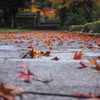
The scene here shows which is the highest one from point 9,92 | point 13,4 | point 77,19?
point 13,4

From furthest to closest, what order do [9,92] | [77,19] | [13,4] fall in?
[13,4] → [77,19] → [9,92]

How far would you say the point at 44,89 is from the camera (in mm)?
799

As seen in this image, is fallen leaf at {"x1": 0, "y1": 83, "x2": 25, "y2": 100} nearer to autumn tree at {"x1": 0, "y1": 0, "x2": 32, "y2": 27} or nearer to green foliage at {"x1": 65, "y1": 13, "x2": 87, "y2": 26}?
green foliage at {"x1": 65, "y1": 13, "x2": 87, "y2": 26}

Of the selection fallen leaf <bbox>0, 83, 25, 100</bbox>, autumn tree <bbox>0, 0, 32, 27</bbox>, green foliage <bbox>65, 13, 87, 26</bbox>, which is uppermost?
autumn tree <bbox>0, 0, 32, 27</bbox>

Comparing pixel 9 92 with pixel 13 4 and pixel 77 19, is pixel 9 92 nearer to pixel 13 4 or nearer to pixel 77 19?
pixel 77 19

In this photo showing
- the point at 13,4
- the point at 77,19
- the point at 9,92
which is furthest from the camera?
the point at 13,4

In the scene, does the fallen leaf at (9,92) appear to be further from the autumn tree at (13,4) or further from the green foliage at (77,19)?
the autumn tree at (13,4)

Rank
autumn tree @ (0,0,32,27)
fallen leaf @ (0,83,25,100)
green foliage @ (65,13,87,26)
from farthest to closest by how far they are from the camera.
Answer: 1. autumn tree @ (0,0,32,27)
2. green foliage @ (65,13,87,26)
3. fallen leaf @ (0,83,25,100)

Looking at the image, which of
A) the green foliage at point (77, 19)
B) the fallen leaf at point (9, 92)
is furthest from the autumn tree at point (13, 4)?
the fallen leaf at point (9, 92)

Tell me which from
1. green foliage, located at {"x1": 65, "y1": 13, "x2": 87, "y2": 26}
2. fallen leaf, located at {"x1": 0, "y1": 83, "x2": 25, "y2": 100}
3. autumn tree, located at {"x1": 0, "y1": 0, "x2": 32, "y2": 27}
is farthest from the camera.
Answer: autumn tree, located at {"x1": 0, "y1": 0, "x2": 32, "y2": 27}

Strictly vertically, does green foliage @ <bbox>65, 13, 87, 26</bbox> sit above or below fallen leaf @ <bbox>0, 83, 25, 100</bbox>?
above

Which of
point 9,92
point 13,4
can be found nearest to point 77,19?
point 13,4

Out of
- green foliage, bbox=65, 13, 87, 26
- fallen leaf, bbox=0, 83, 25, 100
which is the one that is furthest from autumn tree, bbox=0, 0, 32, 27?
fallen leaf, bbox=0, 83, 25, 100

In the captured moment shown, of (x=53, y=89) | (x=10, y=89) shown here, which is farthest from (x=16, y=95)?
(x=53, y=89)
